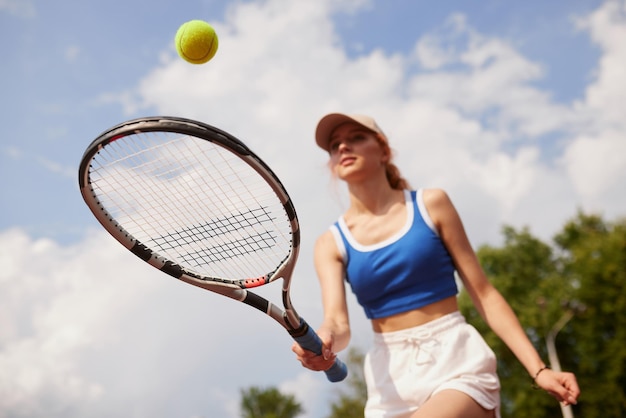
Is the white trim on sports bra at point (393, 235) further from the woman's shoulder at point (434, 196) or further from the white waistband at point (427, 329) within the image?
the white waistband at point (427, 329)

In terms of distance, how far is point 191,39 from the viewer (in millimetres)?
3715

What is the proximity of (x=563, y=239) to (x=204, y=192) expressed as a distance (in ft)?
108

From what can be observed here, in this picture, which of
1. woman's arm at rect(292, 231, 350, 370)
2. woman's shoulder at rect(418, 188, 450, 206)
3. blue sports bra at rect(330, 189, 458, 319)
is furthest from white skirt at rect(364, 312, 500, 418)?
woman's shoulder at rect(418, 188, 450, 206)

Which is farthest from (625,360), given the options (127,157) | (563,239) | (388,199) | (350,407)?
(127,157)

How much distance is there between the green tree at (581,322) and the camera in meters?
24.3

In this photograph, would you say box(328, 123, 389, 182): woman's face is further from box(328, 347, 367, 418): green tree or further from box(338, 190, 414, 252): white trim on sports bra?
box(328, 347, 367, 418): green tree

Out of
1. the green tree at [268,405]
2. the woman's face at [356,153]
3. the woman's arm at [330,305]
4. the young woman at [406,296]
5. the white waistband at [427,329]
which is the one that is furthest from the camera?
the green tree at [268,405]

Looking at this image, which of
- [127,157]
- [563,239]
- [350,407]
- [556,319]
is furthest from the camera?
[563,239]

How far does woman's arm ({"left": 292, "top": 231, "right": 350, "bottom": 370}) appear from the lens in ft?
10.2

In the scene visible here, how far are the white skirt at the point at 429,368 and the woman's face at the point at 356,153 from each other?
3.43ft

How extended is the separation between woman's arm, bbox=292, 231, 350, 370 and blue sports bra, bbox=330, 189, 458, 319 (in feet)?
0.39

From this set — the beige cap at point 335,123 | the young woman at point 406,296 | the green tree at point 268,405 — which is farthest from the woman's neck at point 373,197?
the green tree at point 268,405

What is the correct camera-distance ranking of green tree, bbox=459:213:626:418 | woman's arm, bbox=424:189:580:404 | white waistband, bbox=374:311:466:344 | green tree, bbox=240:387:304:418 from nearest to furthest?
white waistband, bbox=374:311:466:344 < woman's arm, bbox=424:189:580:404 < green tree, bbox=459:213:626:418 < green tree, bbox=240:387:304:418

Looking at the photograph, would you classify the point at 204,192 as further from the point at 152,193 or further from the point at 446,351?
the point at 446,351
